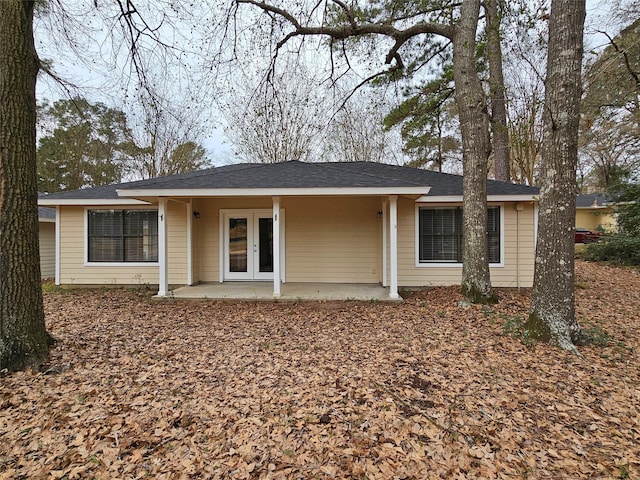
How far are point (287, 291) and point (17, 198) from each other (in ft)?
16.6

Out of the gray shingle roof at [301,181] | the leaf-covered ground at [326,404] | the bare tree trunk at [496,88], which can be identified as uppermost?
the bare tree trunk at [496,88]

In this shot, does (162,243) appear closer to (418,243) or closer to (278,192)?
(278,192)

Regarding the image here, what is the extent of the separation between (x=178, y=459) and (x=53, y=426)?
120 cm

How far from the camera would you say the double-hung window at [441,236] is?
26.5ft

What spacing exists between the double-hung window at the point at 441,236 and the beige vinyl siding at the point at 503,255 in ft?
0.57

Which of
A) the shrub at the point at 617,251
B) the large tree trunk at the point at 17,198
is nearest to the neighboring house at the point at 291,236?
the large tree trunk at the point at 17,198

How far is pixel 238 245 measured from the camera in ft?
29.6

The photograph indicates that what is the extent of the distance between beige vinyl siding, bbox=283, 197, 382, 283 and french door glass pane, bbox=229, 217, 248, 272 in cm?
121

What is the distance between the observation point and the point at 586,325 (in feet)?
16.0

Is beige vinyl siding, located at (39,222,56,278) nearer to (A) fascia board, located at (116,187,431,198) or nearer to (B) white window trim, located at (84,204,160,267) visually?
(B) white window trim, located at (84,204,160,267)

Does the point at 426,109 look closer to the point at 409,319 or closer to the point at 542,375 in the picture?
the point at 409,319

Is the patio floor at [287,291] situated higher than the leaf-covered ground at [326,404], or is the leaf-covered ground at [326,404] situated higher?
the patio floor at [287,291]

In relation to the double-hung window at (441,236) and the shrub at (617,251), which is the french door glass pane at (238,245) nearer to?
the double-hung window at (441,236)

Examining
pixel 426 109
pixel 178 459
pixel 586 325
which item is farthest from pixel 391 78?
pixel 178 459
